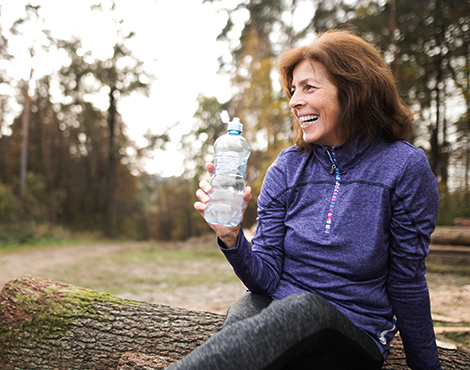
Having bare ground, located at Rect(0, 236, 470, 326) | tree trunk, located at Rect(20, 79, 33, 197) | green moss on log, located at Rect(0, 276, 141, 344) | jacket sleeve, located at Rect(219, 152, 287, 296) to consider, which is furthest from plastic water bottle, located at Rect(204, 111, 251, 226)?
tree trunk, located at Rect(20, 79, 33, 197)

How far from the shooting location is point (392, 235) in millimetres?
1490

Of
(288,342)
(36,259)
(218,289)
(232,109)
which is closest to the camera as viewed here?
(288,342)

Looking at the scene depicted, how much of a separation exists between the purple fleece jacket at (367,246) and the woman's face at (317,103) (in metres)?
0.10

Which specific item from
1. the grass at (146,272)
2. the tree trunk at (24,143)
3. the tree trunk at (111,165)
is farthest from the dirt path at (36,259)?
the tree trunk at (111,165)

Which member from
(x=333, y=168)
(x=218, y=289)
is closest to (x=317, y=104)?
(x=333, y=168)

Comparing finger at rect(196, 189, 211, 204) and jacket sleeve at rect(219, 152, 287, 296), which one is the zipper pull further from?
finger at rect(196, 189, 211, 204)

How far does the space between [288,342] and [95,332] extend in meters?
1.50

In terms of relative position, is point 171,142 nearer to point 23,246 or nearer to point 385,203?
point 23,246

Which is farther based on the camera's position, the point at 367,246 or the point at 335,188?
the point at 335,188

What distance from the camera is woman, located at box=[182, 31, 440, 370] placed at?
1.38m

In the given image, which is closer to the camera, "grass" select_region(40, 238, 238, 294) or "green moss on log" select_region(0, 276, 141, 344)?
"green moss on log" select_region(0, 276, 141, 344)

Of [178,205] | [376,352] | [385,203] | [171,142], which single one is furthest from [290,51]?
[178,205]

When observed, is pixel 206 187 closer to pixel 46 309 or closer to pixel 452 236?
pixel 46 309

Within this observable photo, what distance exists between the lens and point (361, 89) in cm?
159
